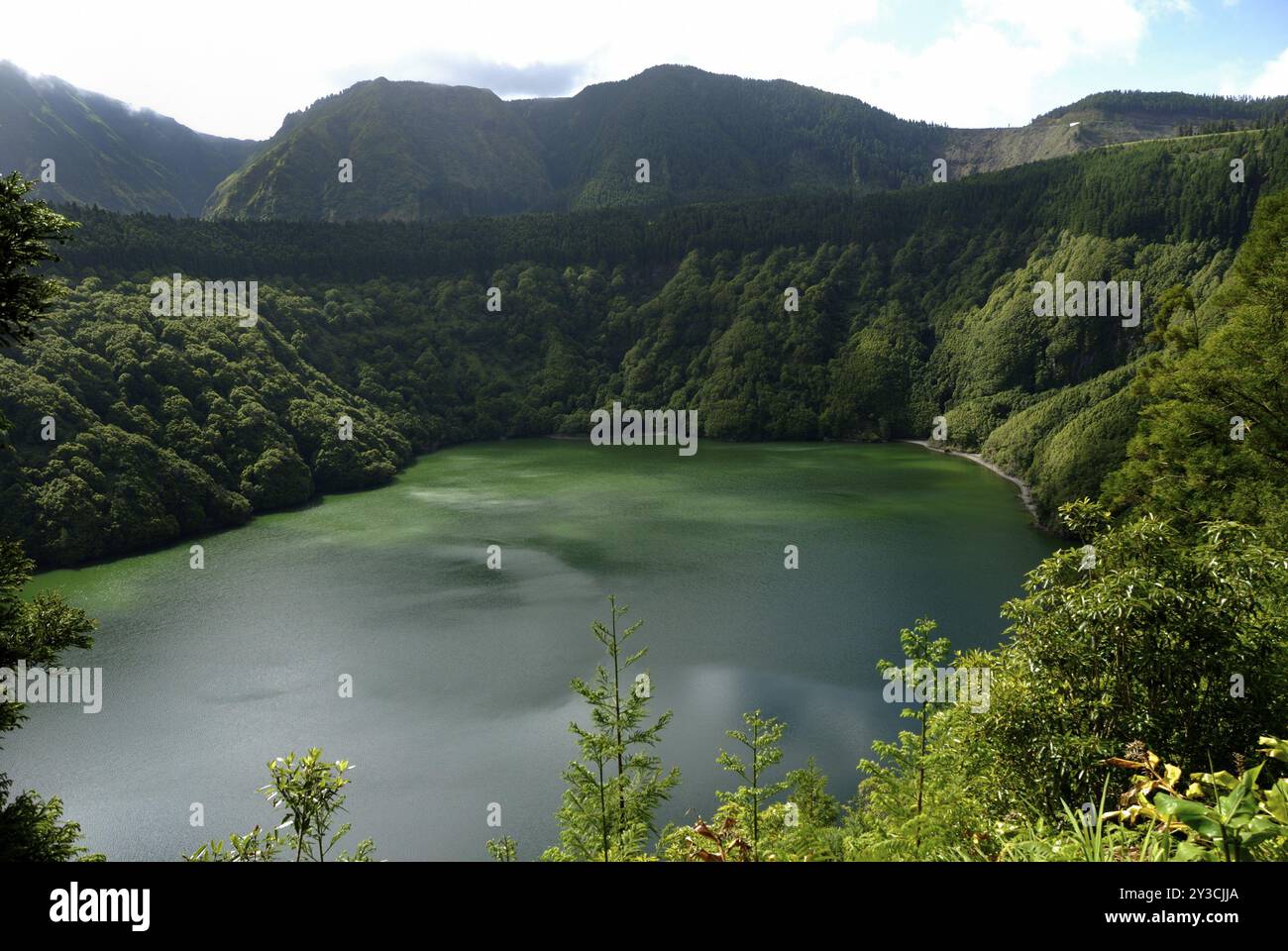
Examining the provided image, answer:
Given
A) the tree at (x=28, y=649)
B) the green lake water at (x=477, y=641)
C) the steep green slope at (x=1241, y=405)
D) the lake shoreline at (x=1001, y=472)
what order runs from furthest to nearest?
1. the lake shoreline at (x=1001, y=472)
2. the green lake water at (x=477, y=641)
3. the steep green slope at (x=1241, y=405)
4. the tree at (x=28, y=649)

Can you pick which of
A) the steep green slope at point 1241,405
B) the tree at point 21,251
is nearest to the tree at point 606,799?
the tree at point 21,251

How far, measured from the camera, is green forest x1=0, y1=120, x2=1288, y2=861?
9.02 m

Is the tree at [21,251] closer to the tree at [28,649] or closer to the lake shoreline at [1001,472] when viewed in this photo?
Result: the tree at [28,649]

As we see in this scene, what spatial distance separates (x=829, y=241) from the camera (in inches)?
5138

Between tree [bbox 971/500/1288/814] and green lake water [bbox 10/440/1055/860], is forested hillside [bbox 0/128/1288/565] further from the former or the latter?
tree [bbox 971/500/1288/814]

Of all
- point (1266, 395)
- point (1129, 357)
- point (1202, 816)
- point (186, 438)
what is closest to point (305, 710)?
point (1202, 816)

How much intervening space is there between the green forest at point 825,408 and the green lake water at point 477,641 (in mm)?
2116

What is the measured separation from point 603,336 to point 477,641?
3822 inches

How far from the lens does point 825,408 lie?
106750 mm

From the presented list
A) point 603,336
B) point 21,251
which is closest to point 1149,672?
point 21,251

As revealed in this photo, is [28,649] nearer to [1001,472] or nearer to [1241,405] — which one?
[1241,405]

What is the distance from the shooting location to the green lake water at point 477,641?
25734 millimetres

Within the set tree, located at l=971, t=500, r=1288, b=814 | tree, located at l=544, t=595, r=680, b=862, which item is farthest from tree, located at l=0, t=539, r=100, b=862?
tree, located at l=971, t=500, r=1288, b=814
